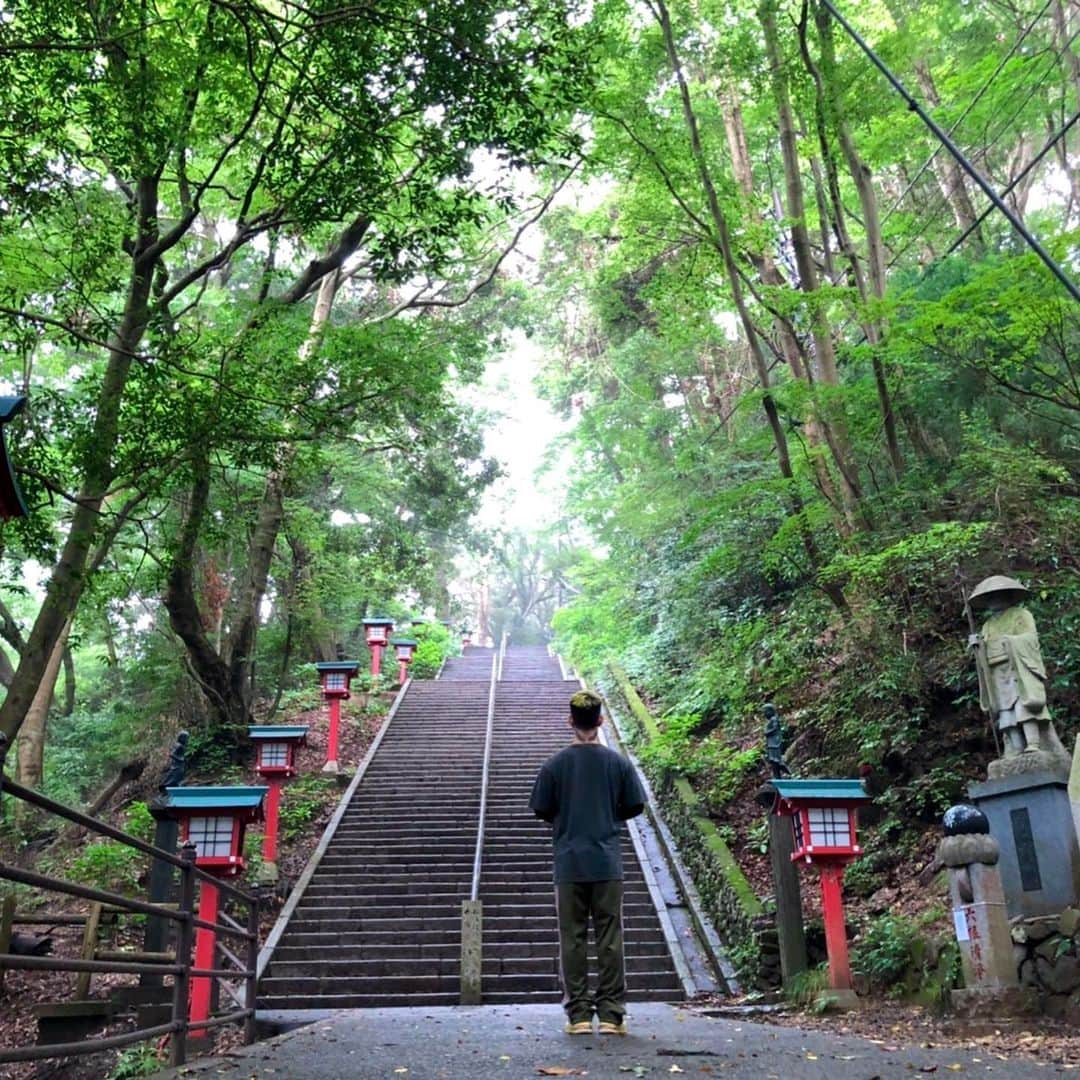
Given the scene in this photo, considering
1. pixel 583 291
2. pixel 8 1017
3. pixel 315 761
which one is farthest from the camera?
pixel 583 291

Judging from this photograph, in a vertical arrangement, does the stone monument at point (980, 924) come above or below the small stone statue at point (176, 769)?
below

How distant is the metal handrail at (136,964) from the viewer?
7.72 feet

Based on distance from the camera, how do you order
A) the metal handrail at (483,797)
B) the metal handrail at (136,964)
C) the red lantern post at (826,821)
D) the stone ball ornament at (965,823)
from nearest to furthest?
the metal handrail at (136,964) < the stone ball ornament at (965,823) < the red lantern post at (826,821) < the metal handrail at (483,797)

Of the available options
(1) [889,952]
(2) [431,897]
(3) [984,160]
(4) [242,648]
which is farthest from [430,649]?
(1) [889,952]

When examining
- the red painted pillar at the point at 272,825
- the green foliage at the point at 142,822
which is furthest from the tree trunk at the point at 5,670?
the red painted pillar at the point at 272,825

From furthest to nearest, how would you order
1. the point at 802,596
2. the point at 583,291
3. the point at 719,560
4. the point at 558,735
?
the point at 583,291
the point at 558,735
the point at 802,596
the point at 719,560

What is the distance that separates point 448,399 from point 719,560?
9324 mm

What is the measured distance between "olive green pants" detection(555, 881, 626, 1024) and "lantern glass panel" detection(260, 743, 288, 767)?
302 inches

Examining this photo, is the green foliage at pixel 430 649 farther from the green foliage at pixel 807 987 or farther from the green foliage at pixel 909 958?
the green foliage at pixel 909 958

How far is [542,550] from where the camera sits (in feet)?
163

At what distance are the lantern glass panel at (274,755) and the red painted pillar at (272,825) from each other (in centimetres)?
28

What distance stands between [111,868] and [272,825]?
Answer: 1.89m

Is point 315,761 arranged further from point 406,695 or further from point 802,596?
point 802,596

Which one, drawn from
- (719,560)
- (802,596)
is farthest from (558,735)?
(719,560)
